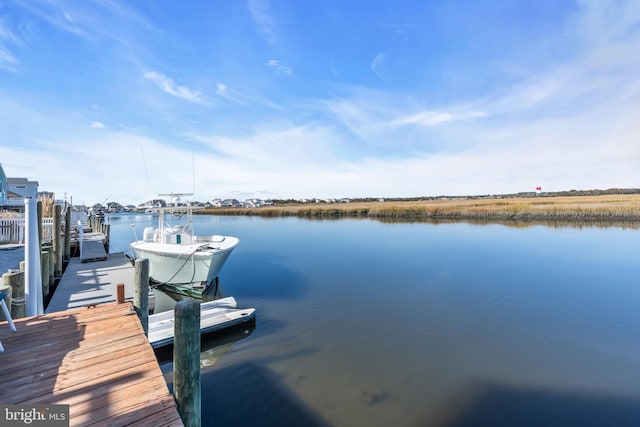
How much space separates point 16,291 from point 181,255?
4514mm

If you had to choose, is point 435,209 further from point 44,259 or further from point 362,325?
point 44,259

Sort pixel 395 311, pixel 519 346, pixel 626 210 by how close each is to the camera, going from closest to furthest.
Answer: pixel 519 346 → pixel 395 311 → pixel 626 210

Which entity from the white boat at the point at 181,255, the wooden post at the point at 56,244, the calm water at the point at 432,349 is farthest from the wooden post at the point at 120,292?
the wooden post at the point at 56,244

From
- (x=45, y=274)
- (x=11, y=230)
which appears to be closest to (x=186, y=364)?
(x=45, y=274)

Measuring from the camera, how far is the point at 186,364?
11.7ft

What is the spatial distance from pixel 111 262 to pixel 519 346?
619 inches

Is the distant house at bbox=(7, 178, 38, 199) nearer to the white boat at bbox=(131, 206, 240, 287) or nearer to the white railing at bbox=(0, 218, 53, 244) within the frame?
the white railing at bbox=(0, 218, 53, 244)

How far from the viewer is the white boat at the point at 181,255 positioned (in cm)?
1018

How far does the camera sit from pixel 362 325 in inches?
336

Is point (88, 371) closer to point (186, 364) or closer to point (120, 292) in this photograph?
point (186, 364)

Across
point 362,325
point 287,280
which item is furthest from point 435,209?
point 362,325

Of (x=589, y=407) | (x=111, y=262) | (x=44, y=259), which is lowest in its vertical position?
(x=589, y=407)

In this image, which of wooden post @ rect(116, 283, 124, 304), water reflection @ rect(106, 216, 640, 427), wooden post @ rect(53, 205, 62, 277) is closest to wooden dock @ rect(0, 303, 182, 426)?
wooden post @ rect(116, 283, 124, 304)

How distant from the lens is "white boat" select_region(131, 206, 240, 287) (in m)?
10.2
